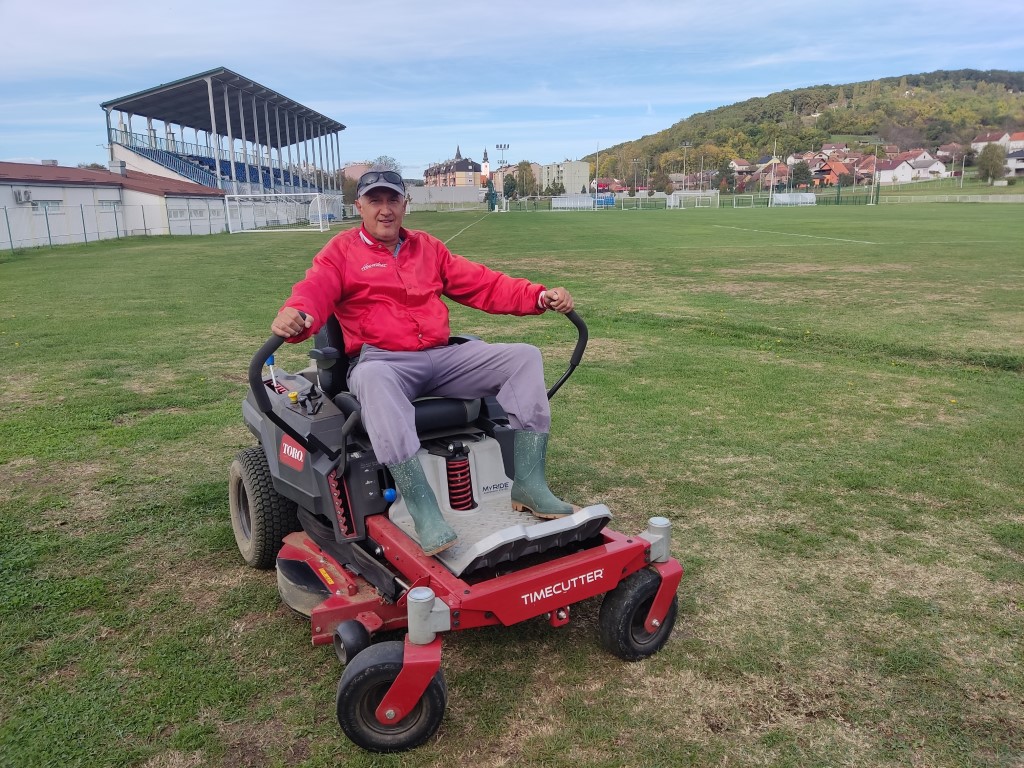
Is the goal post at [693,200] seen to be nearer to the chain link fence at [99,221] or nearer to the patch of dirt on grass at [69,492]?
the chain link fence at [99,221]

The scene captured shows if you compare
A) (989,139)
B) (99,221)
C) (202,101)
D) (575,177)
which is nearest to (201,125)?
(202,101)

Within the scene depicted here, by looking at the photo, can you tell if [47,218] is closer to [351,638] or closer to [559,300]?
[559,300]

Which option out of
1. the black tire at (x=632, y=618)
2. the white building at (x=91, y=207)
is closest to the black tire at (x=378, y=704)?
the black tire at (x=632, y=618)

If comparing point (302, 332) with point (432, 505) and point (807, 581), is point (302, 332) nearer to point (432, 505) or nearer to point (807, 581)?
point (432, 505)

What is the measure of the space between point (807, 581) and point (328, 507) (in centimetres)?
206

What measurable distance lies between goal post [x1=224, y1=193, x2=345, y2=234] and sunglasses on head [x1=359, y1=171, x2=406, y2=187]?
3382 centimetres

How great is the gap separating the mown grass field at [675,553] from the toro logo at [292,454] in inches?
23.3

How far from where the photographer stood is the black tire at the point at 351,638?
2.56 m

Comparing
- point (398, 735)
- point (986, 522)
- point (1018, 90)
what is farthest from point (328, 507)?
point (1018, 90)

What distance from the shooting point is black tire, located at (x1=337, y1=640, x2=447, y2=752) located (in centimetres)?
232

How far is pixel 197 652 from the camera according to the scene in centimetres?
288

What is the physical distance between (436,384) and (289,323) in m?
0.71

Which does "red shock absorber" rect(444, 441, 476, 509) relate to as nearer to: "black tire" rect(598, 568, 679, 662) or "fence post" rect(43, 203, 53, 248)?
"black tire" rect(598, 568, 679, 662)

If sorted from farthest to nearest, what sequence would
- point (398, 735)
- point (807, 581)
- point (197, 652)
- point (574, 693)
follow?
point (807, 581) < point (197, 652) < point (574, 693) < point (398, 735)
